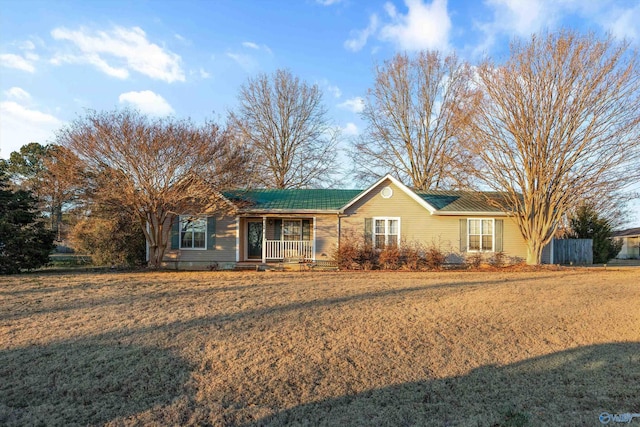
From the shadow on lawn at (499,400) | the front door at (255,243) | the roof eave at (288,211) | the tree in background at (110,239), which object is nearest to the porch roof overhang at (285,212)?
the roof eave at (288,211)

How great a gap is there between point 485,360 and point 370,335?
60.1 inches

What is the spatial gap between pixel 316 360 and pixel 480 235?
14.5m

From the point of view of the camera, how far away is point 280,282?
1127cm

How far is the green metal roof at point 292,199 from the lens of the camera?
1694cm

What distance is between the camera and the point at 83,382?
13.3 ft

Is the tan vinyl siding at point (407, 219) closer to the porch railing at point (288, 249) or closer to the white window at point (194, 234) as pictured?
the porch railing at point (288, 249)

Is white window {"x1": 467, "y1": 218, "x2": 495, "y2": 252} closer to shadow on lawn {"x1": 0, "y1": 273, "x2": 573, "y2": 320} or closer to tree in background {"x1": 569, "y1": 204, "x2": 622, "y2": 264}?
shadow on lawn {"x1": 0, "y1": 273, "x2": 573, "y2": 320}

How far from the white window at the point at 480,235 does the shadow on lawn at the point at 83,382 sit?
15063 mm

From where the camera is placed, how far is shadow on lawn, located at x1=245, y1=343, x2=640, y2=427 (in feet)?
11.1

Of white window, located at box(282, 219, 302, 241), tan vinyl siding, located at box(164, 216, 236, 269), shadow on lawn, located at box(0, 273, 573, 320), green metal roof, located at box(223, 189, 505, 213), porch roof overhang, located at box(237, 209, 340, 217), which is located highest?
green metal roof, located at box(223, 189, 505, 213)

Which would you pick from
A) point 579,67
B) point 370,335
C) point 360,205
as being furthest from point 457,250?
point 370,335

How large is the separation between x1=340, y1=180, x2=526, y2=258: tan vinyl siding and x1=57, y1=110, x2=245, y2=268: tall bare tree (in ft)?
18.4

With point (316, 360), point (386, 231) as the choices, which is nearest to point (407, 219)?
point (386, 231)

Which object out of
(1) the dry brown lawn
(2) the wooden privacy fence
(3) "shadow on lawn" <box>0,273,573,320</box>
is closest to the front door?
(3) "shadow on lawn" <box>0,273,573,320</box>
